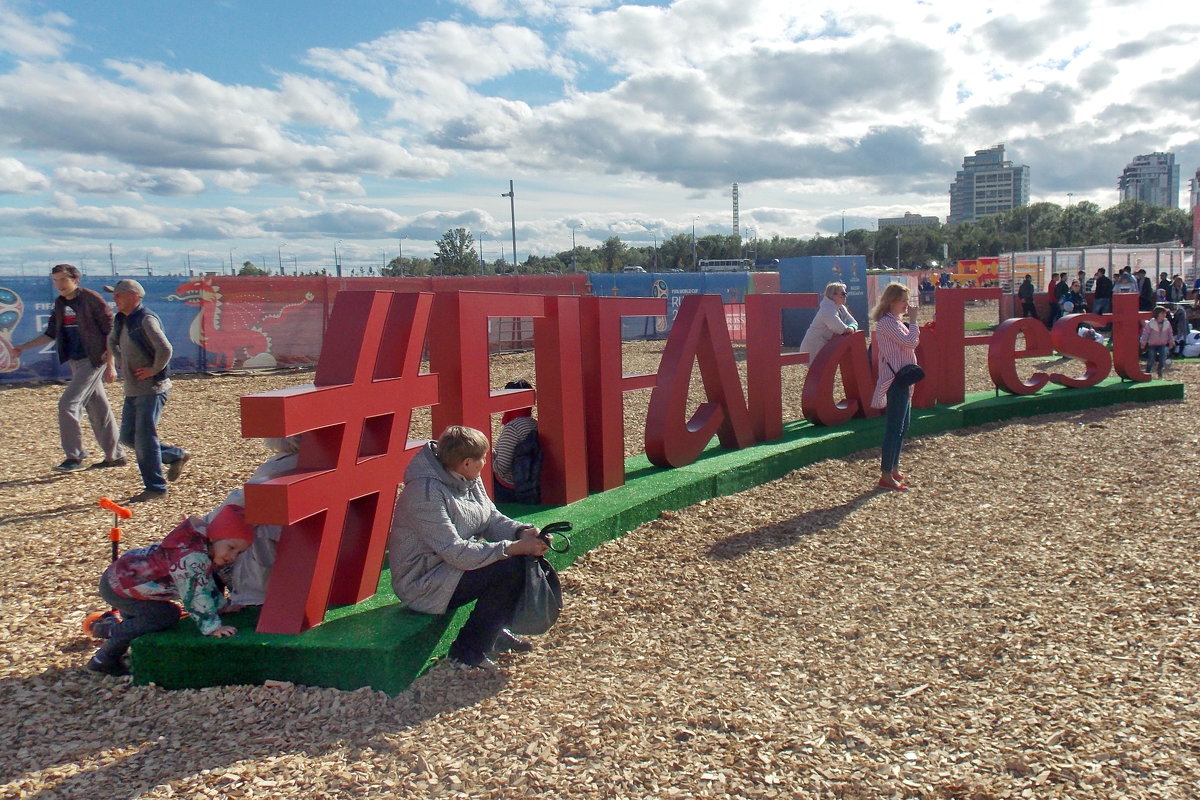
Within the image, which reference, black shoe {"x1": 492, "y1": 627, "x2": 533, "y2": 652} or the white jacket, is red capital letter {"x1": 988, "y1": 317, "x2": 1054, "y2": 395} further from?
black shoe {"x1": 492, "y1": 627, "x2": 533, "y2": 652}

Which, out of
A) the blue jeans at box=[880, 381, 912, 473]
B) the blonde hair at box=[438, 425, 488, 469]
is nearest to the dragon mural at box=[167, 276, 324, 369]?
the blue jeans at box=[880, 381, 912, 473]

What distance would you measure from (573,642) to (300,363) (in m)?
16.2

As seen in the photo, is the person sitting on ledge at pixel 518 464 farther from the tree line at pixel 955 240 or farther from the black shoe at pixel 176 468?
the tree line at pixel 955 240

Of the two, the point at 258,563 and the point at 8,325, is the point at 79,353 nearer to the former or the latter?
the point at 258,563

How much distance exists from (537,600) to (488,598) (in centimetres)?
21

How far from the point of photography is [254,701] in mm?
3838

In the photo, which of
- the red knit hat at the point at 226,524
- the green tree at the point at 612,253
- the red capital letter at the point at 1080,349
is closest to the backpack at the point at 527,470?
the red knit hat at the point at 226,524

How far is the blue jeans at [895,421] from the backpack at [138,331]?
18.5 feet

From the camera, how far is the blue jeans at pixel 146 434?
7.33 meters

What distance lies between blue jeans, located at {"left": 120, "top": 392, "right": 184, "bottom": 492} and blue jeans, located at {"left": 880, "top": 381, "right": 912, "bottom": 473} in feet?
18.6

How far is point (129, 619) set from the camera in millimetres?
4098

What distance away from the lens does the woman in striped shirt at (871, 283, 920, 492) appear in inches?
297

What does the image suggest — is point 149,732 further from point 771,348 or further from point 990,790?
point 771,348

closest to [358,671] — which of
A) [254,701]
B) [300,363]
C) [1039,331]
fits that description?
[254,701]
